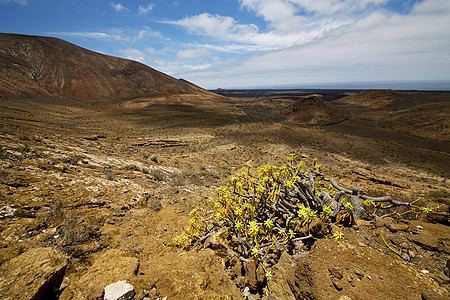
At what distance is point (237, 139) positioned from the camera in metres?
21.0

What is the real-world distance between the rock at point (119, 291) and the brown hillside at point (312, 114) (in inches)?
1388

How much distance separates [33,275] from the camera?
6.27 ft

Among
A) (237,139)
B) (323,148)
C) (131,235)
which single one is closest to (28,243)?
(131,235)

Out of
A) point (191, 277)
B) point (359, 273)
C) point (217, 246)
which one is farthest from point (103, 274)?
point (359, 273)

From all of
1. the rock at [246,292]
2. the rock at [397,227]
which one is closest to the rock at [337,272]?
the rock at [246,292]

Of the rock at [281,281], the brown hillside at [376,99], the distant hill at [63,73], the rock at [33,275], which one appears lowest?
the rock at [281,281]

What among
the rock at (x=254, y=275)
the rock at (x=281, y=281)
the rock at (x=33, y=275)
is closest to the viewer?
the rock at (x=33, y=275)

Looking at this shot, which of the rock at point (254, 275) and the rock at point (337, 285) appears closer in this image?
the rock at point (337, 285)

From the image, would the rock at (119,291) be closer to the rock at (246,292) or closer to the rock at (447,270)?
the rock at (246,292)

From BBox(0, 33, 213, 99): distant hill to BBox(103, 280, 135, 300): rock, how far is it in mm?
52785

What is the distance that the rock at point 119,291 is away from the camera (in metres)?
2.00

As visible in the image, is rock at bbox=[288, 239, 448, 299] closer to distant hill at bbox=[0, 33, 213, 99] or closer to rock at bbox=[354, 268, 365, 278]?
rock at bbox=[354, 268, 365, 278]

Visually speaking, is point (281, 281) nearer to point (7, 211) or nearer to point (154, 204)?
point (154, 204)

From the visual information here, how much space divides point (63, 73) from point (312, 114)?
66.7 m
